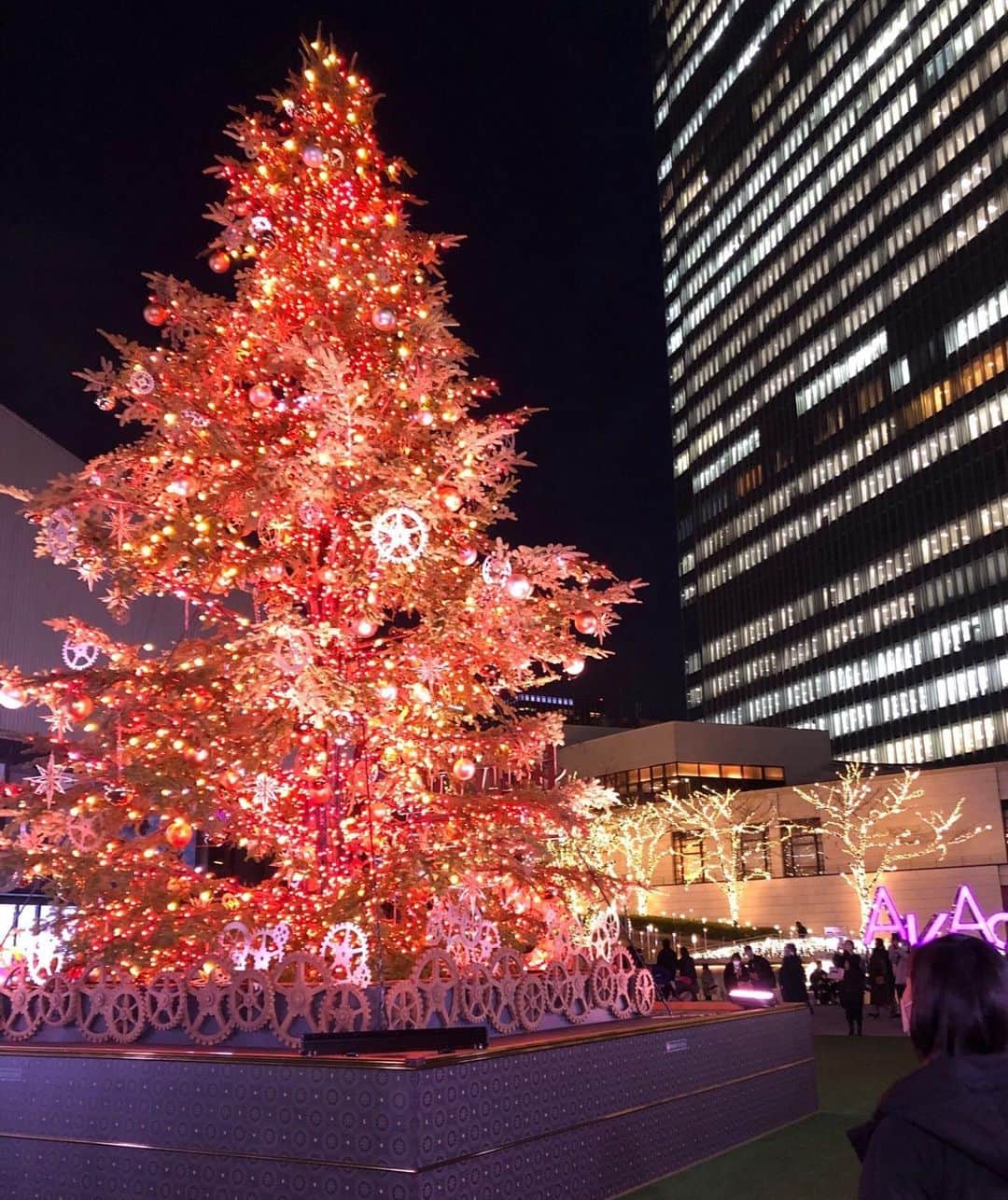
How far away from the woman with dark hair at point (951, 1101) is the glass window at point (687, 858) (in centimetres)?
4512

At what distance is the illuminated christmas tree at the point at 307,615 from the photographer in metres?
7.68

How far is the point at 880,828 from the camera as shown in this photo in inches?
1618

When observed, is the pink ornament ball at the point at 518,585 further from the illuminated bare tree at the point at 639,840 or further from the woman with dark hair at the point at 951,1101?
the illuminated bare tree at the point at 639,840

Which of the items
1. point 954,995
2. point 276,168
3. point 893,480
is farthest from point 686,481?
point 954,995

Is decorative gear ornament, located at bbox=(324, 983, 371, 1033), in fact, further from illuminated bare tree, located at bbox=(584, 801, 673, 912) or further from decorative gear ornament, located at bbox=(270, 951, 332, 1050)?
illuminated bare tree, located at bbox=(584, 801, 673, 912)

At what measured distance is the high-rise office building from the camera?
72.2 metres

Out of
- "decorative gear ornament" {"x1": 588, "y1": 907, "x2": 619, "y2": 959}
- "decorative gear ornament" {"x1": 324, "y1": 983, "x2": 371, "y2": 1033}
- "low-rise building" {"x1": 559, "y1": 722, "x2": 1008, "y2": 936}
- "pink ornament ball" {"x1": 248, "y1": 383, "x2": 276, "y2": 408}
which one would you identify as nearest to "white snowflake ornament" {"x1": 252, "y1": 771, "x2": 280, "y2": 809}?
"decorative gear ornament" {"x1": 324, "y1": 983, "x2": 371, "y2": 1033}

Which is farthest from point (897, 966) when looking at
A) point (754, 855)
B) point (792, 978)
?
point (754, 855)

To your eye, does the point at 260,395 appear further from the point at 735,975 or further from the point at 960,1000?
the point at 735,975

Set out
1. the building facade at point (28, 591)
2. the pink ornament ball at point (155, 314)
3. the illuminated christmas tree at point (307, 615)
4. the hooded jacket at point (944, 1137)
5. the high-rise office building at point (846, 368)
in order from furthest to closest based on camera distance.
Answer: the high-rise office building at point (846, 368) < the building facade at point (28, 591) < the pink ornament ball at point (155, 314) < the illuminated christmas tree at point (307, 615) < the hooded jacket at point (944, 1137)

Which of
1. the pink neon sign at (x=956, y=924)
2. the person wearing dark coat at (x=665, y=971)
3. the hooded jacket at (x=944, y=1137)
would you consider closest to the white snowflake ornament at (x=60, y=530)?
the hooded jacket at (x=944, y=1137)

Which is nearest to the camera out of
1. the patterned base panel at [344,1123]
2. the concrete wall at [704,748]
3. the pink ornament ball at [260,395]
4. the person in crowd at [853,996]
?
the patterned base panel at [344,1123]

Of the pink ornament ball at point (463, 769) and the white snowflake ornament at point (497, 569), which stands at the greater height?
the white snowflake ornament at point (497, 569)

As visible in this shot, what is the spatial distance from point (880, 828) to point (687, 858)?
354 inches
